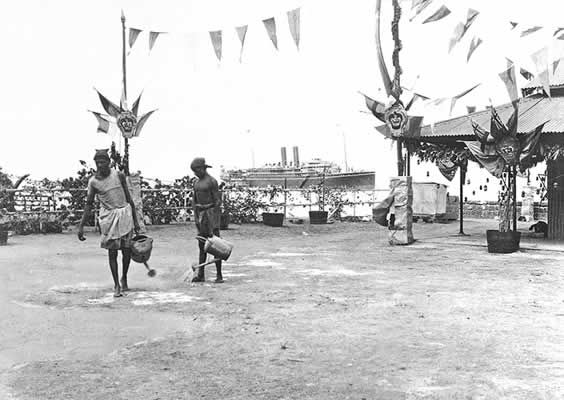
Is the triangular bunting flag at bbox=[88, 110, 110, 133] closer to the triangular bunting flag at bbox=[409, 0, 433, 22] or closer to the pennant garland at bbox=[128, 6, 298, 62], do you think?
the pennant garland at bbox=[128, 6, 298, 62]

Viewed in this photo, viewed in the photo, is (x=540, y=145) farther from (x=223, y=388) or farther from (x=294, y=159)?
(x=294, y=159)

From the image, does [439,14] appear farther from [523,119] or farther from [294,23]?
[523,119]

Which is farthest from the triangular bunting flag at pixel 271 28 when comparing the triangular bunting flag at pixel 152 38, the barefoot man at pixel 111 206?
the barefoot man at pixel 111 206

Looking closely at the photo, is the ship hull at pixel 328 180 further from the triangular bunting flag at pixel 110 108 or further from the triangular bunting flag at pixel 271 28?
the triangular bunting flag at pixel 271 28

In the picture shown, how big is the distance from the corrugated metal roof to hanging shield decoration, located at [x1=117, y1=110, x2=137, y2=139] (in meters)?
8.30

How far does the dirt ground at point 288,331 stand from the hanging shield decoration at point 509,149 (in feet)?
8.52

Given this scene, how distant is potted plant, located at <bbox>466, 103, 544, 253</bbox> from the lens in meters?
13.9

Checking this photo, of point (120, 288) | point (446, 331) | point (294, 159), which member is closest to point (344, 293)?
point (446, 331)

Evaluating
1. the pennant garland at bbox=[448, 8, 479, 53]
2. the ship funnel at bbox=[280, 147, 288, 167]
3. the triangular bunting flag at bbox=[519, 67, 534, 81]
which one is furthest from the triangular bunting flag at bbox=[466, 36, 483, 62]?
the ship funnel at bbox=[280, 147, 288, 167]

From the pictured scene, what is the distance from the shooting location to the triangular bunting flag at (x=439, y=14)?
1336 centimetres

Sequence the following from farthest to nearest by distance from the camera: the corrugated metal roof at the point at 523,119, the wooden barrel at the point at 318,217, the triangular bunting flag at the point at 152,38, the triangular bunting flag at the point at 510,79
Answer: the wooden barrel at the point at 318,217 → the triangular bunting flag at the point at 152,38 → the corrugated metal roof at the point at 523,119 → the triangular bunting flag at the point at 510,79

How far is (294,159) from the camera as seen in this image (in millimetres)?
Result: 65750

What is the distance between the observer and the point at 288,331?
6438mm

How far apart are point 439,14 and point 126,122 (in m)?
9.54
